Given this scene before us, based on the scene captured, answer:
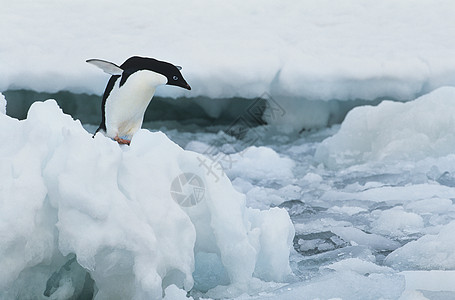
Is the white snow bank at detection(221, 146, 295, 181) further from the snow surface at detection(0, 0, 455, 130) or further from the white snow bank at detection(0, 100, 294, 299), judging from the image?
the white snow bank at detection(0, 100, 294, 299)

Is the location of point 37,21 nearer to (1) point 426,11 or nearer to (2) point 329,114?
(2) point 329,114

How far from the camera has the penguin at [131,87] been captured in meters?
3.23

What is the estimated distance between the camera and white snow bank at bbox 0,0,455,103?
514 centimetres

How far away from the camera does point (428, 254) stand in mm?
2494

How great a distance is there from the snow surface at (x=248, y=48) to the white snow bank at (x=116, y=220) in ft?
9.58

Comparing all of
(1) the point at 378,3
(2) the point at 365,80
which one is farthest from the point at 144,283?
(1) the point at 378,3

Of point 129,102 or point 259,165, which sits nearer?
point 129,102

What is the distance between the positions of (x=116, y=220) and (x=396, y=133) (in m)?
3.09

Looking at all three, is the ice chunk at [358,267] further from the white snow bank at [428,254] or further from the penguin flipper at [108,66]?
the penguin flipper at [108,66]

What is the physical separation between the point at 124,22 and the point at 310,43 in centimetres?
137

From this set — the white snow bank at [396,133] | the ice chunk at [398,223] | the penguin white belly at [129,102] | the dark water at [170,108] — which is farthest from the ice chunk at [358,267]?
the dark water at [170,108]

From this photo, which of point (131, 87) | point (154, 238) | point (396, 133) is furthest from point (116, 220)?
point (396, 133)

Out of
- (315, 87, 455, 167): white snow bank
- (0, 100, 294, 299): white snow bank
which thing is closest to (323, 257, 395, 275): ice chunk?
(0, 100, 294, 299): white snow bank

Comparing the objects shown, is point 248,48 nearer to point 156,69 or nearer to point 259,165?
point 259,165
